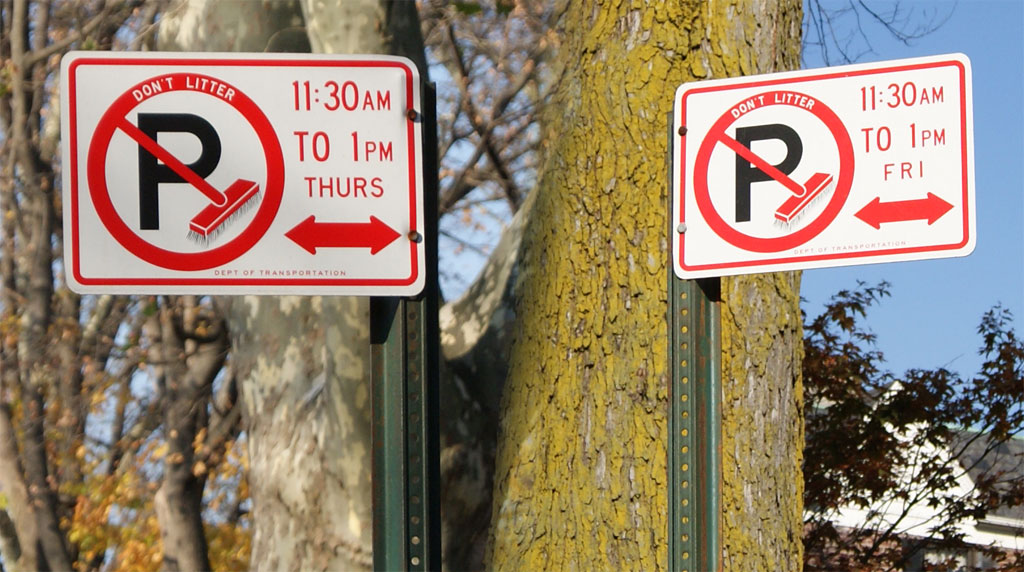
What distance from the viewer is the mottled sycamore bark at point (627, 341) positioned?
325cm

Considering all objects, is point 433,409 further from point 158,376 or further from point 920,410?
point 158,376

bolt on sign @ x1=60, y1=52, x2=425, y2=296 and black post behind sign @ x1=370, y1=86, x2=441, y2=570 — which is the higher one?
bolt on sign @ x1=60, y1=52, x2=425, y2=296

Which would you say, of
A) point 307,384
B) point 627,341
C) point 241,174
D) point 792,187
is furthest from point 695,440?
point 307,384

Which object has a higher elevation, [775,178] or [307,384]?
[775,178]

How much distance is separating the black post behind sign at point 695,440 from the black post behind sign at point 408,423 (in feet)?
1.49

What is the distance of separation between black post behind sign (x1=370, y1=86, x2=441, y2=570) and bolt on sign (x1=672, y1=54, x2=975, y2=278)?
0.51m

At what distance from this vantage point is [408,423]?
2.34 meters

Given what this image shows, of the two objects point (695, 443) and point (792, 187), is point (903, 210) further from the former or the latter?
point (695, 443)

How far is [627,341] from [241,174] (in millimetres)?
1243

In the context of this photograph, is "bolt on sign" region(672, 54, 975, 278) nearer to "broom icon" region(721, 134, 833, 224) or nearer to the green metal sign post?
"broom icon" region(721, 134, 833, 224)

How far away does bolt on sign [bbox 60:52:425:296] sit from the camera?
7.83 feet

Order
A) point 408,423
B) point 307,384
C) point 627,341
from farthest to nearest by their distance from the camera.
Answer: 1. point 307,384
2. point 627,341
3. point 408,423

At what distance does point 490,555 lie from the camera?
3.69m

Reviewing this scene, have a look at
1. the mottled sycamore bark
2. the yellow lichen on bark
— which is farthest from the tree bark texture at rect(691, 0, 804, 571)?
the yellow lichen on bark
